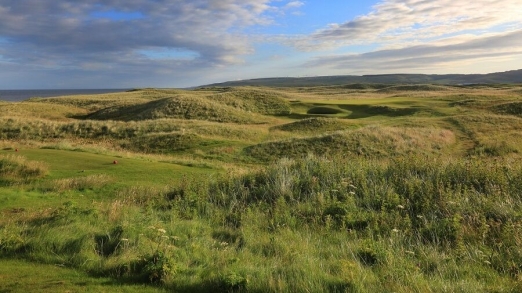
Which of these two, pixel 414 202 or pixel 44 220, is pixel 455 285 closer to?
pixel 414 202

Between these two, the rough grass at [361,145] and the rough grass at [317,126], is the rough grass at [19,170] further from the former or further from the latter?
the rough grass at [317,126]

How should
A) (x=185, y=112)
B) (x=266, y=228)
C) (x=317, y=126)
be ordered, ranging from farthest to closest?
(x=185, y=112)
(x=317, y=126)
(x=266, y=228)

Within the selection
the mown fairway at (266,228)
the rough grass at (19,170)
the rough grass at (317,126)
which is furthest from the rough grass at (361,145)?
the rough grass at (19,170)

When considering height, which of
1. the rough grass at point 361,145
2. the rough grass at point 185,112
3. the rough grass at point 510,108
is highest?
the rough grass at point 185,112

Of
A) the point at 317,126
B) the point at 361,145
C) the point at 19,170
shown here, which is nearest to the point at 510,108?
the point at 317,126

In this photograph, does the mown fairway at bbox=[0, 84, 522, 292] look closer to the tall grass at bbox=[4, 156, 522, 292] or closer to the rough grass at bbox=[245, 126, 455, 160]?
the tall grass at bbox=[4, 156, 522, 292]

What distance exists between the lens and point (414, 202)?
1067 centimetres

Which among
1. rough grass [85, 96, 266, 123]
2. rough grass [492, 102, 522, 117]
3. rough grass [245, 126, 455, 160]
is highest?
rough grass [85, 96, 266, 123]

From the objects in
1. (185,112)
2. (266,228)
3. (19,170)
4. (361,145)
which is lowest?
(361,145)

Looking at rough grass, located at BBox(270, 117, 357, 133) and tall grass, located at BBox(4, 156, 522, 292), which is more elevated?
tall grass, located at BBox(4, 156, 522, 292)

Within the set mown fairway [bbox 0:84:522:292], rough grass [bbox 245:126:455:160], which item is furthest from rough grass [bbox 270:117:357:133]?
mown fairway [bbox 0:84:522:292]

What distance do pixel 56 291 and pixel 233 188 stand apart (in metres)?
7.37

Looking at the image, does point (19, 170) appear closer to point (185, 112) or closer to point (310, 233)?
point (310, 233)

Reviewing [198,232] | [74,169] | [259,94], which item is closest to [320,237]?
[198,232]
